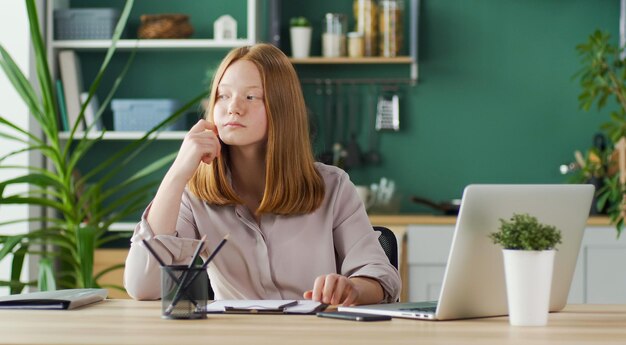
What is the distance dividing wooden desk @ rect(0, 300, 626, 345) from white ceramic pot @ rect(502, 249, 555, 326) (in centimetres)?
3

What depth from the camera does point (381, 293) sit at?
206 centimetres

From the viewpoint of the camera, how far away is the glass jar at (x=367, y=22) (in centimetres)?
464

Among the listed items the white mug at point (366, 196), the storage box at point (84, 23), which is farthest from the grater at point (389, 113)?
the storage box at point (84, 23)

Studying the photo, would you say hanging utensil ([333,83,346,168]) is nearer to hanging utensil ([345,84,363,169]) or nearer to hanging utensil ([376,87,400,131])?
hanging utensil ([345,84,363,169])

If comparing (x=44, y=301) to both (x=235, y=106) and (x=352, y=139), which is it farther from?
(x=352, y=139)

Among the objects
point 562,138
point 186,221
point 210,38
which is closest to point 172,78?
point 210,38

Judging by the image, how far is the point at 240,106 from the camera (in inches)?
83.6

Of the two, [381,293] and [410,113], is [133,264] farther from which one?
[410,113]

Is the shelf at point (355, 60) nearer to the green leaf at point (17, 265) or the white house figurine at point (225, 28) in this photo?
the white house figurine at point (225, 28)

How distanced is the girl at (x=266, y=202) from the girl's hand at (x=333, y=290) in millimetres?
181

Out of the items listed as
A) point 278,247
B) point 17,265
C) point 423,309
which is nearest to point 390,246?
point 278,247

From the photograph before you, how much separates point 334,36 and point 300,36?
16cm

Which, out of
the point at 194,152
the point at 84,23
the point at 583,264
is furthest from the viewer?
the point at 84,23

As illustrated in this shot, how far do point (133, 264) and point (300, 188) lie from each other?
0.40 m
